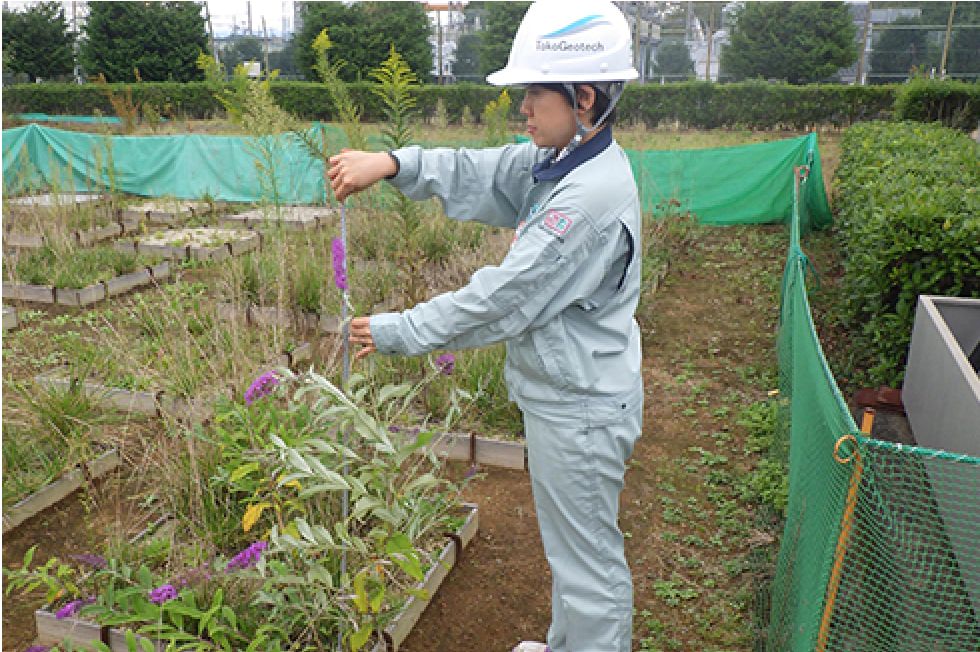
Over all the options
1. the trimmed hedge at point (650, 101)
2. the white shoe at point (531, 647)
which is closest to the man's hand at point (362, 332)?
the white shoe at point (531, 647)

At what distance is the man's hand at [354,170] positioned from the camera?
6.53 feet

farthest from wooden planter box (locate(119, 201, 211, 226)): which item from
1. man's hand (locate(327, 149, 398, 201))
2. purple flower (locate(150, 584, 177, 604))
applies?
man's hand (locate(327, 149, 398, 201))

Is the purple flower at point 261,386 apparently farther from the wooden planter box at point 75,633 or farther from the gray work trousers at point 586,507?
the gray work trousers at point 586,507

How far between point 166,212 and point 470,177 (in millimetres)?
7596

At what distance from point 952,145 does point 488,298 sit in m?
6.75

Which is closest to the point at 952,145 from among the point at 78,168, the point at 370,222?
the point at 370,222

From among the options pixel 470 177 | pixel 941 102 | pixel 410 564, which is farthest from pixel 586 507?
pixel 941 102

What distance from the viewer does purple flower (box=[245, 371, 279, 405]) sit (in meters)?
2.47

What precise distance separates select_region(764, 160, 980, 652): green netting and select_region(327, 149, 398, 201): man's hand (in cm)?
130

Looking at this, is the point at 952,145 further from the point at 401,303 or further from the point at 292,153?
the point at 292,153

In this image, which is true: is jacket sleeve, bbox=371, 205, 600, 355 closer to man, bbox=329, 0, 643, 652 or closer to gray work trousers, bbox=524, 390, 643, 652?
man, bbox=329, 0, 643, 652

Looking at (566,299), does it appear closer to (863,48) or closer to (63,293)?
(63,293)

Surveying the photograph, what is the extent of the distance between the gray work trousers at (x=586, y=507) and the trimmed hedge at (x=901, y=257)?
3040 mm

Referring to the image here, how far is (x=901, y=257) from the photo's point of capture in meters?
4.38
